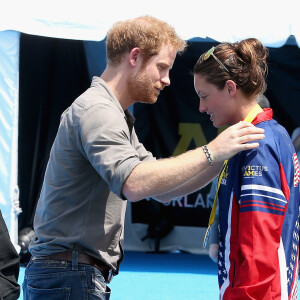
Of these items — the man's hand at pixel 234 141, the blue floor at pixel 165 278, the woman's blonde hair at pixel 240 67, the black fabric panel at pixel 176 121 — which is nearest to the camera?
the man's hand at pixel 234 141

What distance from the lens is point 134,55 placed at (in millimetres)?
2504

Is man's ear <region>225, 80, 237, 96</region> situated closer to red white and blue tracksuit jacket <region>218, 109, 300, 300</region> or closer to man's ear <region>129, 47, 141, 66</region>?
red white and blue tracksuit jacket <region>218, 109, 300, 300</region>

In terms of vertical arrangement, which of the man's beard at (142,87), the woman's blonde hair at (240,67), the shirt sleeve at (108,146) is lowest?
the shirt sleeve at (108,146)

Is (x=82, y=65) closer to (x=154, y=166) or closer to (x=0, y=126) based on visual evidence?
(x=0, y=126)

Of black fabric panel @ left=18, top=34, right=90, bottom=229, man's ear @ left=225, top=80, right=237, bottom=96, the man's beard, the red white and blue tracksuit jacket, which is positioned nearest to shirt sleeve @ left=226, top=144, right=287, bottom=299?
the red white and blue tracksuit jacket

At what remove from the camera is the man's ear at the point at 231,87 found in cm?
249

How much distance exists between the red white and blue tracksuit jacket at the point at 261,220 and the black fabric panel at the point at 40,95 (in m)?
4.47

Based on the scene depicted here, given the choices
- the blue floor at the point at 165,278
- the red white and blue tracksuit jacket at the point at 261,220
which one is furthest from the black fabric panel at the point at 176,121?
the red white and blue tracksuit jacket at the point at 261,220

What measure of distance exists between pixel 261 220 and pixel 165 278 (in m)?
3.77

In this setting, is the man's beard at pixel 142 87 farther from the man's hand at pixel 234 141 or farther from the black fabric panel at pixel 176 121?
the black fabric panel at pixel 176 121

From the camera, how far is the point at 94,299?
8.09 feet

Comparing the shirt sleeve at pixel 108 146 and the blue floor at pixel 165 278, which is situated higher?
the shirt sleeve at pixel 108 146

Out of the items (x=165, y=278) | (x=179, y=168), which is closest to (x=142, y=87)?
(x=179, y=168)

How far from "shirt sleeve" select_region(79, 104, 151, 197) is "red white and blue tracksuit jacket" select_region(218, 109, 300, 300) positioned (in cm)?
38
